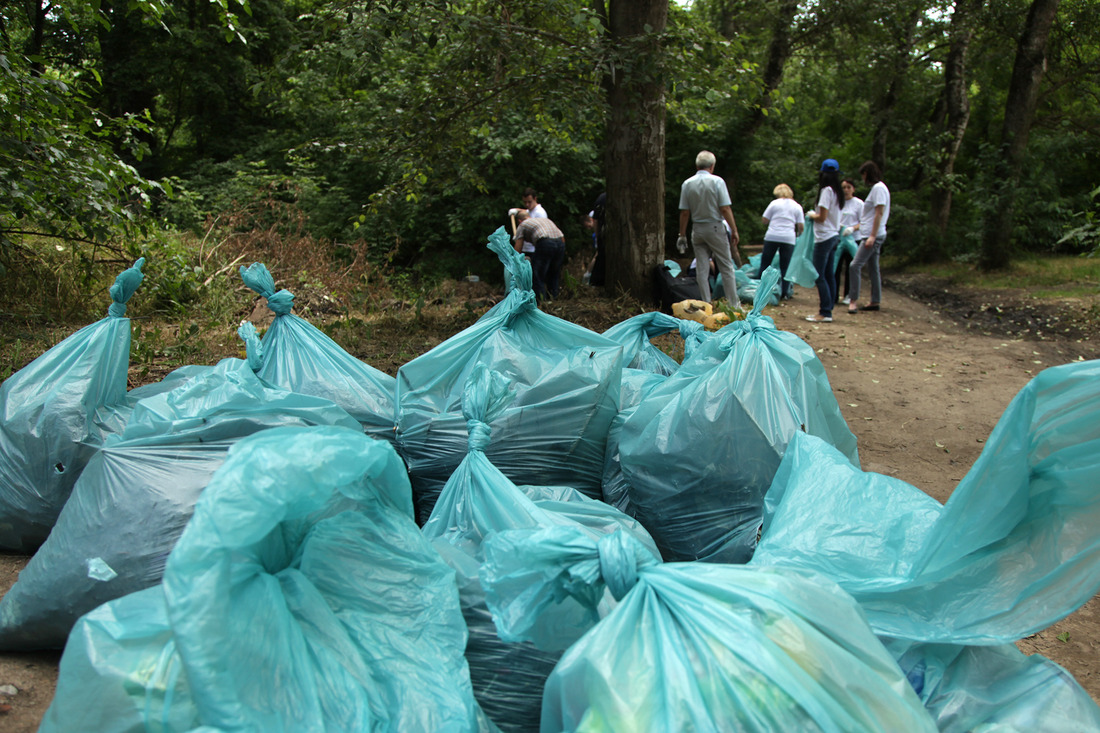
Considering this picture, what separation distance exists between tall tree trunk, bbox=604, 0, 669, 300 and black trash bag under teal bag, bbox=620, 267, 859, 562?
3064 mm

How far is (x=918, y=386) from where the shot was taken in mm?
4875

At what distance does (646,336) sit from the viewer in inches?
133

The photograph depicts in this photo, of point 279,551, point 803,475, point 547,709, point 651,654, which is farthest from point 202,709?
point 803,475

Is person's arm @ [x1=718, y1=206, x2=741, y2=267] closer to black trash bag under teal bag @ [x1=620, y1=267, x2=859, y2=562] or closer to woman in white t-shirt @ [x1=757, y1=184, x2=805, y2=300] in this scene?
woman in white t-shirt @ [x1=757, y1=184, x2=805, y2=300]

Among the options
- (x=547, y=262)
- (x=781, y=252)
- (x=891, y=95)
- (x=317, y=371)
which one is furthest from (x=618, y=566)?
(x=891, y=95)

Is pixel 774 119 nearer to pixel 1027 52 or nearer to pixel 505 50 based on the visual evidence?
pixel 1027 52

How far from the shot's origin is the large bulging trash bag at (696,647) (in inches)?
42.0

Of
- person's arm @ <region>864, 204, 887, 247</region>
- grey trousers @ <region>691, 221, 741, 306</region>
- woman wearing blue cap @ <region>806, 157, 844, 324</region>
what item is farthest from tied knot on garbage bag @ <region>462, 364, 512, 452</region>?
person's arm @ <region>864, 204, 887, 247</region>

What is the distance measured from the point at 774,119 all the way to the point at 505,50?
8407 millimetres

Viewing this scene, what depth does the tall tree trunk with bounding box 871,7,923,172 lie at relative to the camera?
12227 millimetres

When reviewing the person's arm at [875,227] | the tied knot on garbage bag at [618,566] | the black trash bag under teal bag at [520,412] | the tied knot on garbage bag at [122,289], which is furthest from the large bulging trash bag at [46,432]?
the person's arm at [875,227]

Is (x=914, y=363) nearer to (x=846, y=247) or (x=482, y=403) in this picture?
(x=846, y=247)

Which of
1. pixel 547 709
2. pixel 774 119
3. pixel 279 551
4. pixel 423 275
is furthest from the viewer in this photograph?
pixel 774 119

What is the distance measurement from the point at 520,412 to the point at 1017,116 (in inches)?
385
